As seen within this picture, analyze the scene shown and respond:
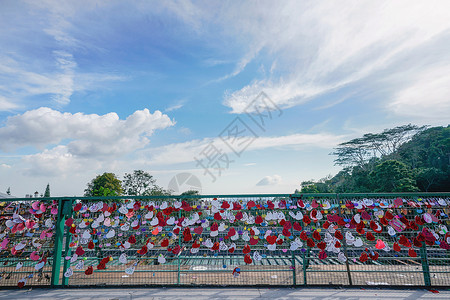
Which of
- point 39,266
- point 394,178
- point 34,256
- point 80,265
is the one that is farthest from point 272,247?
point 394,178

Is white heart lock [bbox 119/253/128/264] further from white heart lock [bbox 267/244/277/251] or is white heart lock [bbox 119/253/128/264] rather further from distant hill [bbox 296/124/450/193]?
distant hill [bbox 296/124/450/193]

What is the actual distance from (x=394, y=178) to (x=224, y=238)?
2660 cm

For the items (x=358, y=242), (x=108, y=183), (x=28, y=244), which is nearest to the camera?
(x=358, y=242)

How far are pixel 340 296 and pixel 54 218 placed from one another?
5353 millimetres

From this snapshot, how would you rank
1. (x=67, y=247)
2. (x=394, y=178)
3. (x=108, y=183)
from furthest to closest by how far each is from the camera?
(x=108, y=183), (x=394, y=178), (x=67, y=247)

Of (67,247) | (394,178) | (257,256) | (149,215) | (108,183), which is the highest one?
(108,183)

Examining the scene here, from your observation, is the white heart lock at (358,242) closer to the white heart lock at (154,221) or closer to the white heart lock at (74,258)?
the white heart lock at (154,221)

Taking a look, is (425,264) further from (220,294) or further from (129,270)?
(129,270)

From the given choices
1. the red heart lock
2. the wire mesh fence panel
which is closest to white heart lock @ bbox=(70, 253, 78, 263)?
the wire mesh fence panel

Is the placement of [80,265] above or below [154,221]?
below

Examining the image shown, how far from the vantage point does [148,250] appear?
14.1 ft

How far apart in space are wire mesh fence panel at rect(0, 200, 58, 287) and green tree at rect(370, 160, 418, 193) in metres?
28.1

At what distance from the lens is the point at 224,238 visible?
14.1 feet

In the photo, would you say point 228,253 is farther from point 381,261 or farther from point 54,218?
point 54,218
